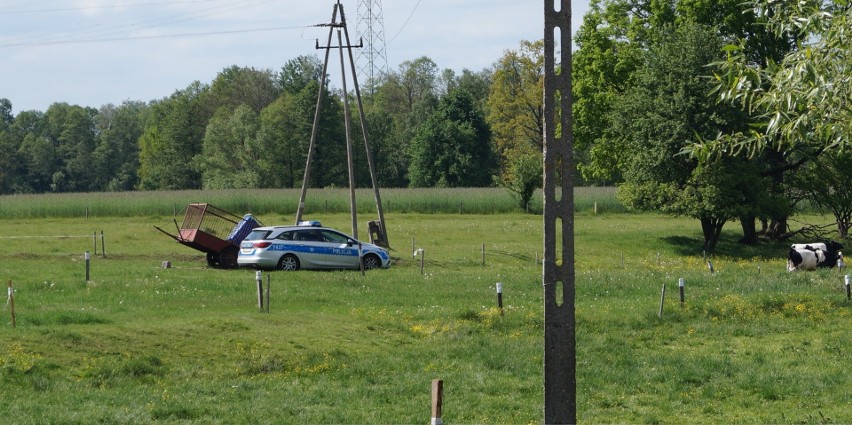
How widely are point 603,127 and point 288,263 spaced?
91.4ft

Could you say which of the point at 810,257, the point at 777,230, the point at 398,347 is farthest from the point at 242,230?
the point at 777,230

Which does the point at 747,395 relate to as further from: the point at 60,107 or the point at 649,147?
the point at 60,107

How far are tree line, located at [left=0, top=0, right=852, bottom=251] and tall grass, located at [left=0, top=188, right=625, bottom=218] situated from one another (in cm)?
224

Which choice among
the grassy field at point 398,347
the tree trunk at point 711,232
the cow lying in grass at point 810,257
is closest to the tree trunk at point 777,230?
the tree trunk at point 711,232

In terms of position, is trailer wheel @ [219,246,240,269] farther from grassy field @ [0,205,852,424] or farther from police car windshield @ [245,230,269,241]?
police car windshield @ [245,230,269,241]

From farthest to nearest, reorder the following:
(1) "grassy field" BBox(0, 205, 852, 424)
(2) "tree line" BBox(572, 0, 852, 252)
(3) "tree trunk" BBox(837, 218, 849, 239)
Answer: (3) "tree trunk" BBox(837, 218, 849, 239) < (2) "tree line" BBox(572, 0, 852, 252) < (1) "grassy field" BBox(0, 205, 852, 424)

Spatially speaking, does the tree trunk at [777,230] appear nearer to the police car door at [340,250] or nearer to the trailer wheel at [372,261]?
the trailer wheel at [372,261]

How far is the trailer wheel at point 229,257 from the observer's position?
38.1 m

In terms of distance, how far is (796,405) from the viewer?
16.3 meters

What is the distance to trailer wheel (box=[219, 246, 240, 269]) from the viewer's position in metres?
38.1

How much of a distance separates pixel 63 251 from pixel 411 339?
78.8ft

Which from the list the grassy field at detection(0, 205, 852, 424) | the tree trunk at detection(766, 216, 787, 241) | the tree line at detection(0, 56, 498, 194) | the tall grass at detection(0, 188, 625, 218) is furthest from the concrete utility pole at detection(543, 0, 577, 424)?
the tree line at detection(0, 56, 498, 194)

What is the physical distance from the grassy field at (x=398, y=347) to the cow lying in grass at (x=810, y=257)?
4543 mm

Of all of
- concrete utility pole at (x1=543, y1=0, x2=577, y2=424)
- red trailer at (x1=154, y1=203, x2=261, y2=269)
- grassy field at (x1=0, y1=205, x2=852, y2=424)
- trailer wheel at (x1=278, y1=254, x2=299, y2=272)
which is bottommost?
grassy field at (x1=0, y1=205, x2=852, y2=424)
